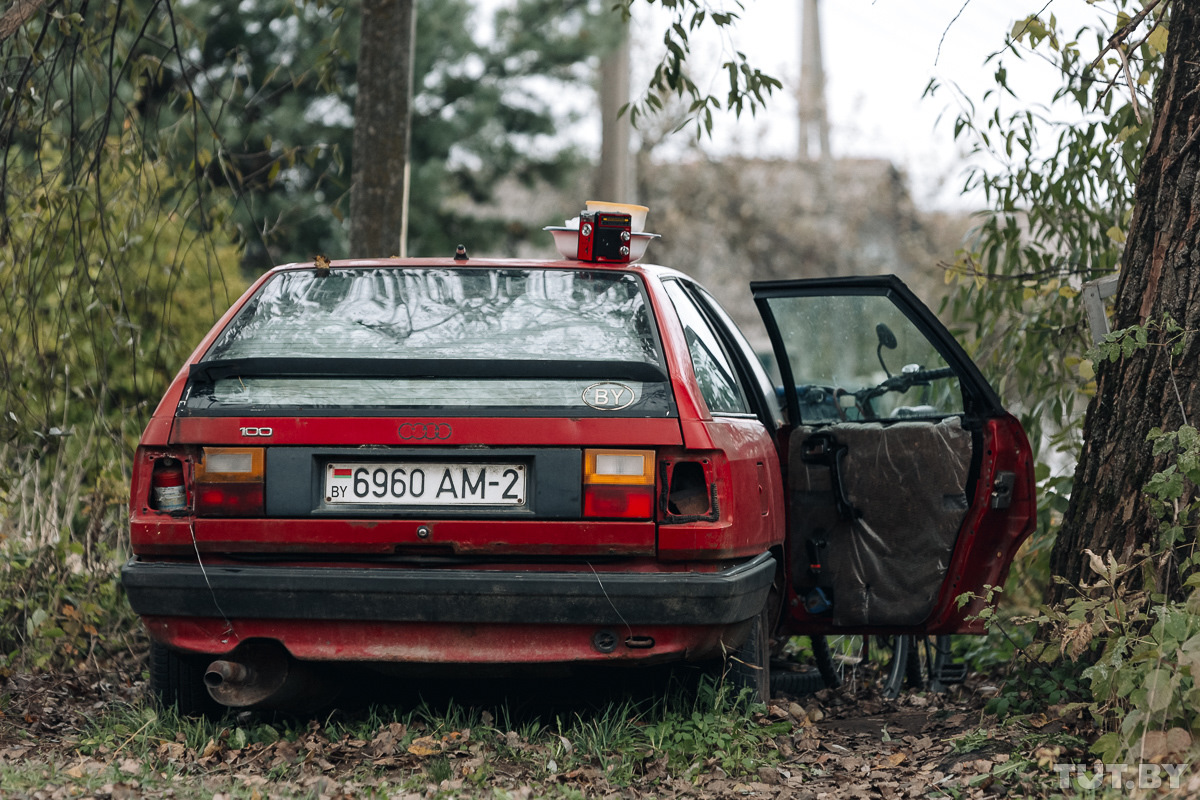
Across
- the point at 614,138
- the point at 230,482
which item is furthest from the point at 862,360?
the point at 614,138

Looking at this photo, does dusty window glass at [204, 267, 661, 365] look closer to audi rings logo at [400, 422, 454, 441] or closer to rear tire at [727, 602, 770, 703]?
audi rings logo at [400, 422, 454, 441]

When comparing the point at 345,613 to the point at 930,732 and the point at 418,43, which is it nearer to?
the point at 930,732

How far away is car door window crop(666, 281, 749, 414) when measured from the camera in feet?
12.8

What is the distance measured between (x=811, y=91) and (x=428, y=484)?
3308 cm

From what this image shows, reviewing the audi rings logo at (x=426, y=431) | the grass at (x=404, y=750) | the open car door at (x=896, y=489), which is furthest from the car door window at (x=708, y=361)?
the grass at (x=404, y=750)

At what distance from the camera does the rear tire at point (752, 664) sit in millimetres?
3932

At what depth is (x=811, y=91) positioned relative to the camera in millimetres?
34719

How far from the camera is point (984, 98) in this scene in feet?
18.3

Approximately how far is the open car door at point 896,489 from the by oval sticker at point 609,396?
1.27m

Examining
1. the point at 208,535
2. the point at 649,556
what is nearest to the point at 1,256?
the point at 208,535

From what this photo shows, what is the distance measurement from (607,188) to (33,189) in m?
12.9

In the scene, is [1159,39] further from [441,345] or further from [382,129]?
[382,129]

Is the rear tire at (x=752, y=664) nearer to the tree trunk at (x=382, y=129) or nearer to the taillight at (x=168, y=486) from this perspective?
the taillight at (x=168, y=486)

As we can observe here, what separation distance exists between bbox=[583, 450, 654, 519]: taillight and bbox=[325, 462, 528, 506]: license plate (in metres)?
0.19
